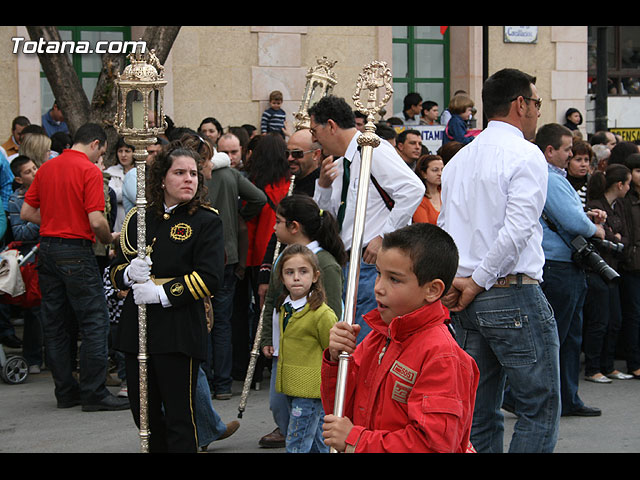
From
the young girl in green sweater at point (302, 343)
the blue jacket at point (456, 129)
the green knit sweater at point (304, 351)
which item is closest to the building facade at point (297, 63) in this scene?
the blue jacket at point (456, 129)

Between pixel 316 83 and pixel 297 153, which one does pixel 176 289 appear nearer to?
pixel 297 153

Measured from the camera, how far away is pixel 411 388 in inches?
125

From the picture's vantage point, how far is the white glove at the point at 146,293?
509 cm

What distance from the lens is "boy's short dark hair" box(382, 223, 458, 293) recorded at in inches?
129

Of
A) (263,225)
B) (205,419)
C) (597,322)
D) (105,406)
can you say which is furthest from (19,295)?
(597,322)

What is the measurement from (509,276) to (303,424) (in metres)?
1.51

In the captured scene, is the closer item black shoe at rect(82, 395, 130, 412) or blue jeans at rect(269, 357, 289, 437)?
blue jeans at rect(269, 357, 289, 437)

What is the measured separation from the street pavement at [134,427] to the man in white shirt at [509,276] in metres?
2.03

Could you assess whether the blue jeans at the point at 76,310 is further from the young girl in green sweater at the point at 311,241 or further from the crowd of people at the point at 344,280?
the young girl in green sweater at the point at 311,241

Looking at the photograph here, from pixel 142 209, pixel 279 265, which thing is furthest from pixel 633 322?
pixel 142 209

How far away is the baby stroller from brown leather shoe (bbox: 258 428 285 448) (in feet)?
9.39

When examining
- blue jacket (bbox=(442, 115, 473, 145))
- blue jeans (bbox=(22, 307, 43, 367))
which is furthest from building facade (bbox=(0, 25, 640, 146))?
blue jeans (bbox=(22, 307, 43, 367))

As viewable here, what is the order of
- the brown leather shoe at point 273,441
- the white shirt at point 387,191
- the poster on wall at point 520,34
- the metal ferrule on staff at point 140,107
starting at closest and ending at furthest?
the metal ferrule on staff at point 140,107, the white shirt at point 387,191, the brown leather shoe at point 273,441, the poster on wall at point 520,34

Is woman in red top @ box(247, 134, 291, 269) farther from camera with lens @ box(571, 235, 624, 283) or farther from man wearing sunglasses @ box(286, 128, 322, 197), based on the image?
camera with lens @ box(571, 235, 624, 283)
